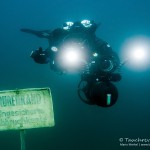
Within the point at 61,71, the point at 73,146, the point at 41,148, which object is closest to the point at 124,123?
the point at 73,146

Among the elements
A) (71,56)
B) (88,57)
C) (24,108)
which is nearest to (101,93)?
(88,57)

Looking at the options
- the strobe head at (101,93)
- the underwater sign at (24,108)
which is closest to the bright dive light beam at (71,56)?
the strobe head at (101,93)

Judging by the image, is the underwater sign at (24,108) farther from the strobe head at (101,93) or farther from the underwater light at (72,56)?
the underwater light at (72,56)

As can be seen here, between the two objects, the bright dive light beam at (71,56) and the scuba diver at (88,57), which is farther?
the bright dive light beam at (71,56)

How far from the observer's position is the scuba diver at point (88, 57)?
471 cm

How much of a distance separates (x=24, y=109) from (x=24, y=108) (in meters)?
0.01

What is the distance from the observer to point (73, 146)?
1145 inches

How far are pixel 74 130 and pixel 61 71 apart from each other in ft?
98.0

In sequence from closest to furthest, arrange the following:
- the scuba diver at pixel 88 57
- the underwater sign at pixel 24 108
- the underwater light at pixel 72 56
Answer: the underwater sign at pixel 24 108 → the scuba diver at pixel 88 57 → the underwater light at pixel 72 56

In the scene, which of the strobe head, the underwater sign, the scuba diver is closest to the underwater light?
the scuba diver

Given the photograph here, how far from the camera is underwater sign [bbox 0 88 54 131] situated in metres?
3.71

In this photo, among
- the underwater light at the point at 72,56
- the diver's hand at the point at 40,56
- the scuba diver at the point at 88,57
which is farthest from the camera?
the diver's hand at the point at 40,56

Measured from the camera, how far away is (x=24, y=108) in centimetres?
374

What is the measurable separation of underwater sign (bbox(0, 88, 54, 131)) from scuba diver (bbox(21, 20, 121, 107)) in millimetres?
1078
